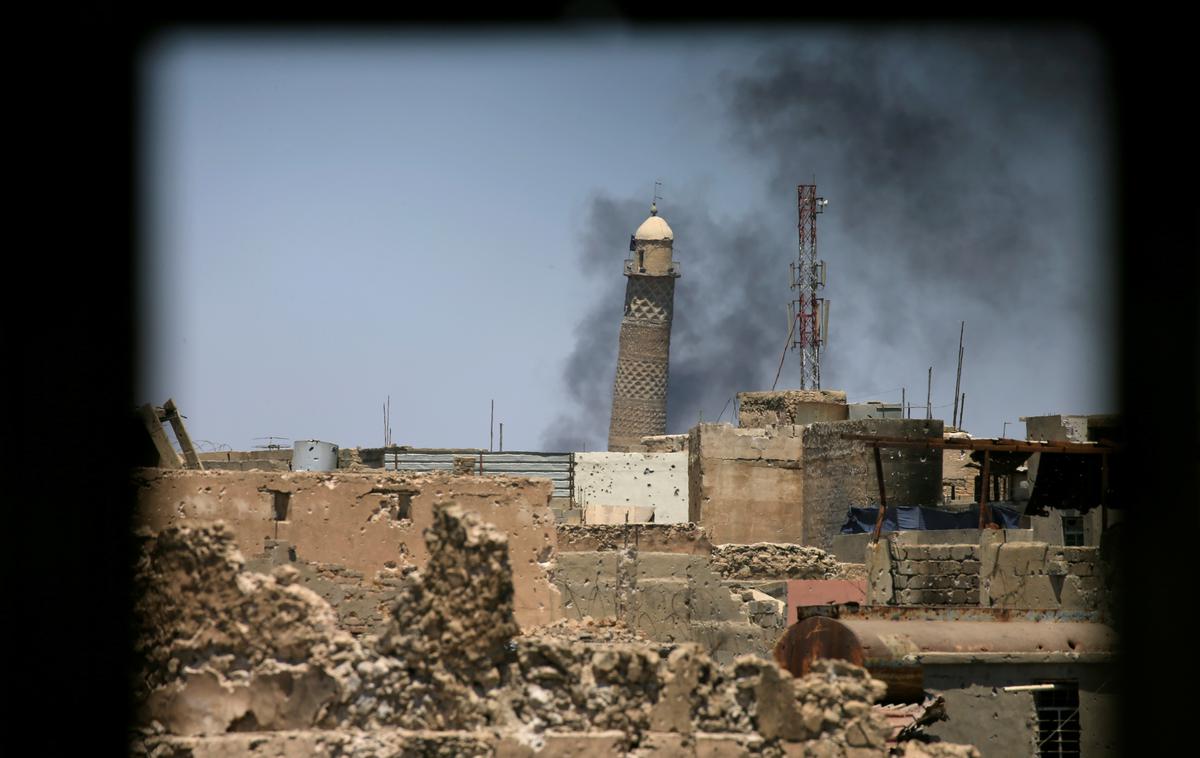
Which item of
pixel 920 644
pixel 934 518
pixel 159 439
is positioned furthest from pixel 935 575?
pixel 934 518

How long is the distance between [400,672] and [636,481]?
23.8 m

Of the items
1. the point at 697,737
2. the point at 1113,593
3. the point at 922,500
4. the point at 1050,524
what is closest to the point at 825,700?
the point at 697,737

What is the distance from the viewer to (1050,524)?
26234 millimetres

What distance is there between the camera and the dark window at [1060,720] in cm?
1591

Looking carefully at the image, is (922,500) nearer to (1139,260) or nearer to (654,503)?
(654,503)

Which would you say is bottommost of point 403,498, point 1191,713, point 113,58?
point 1191,713

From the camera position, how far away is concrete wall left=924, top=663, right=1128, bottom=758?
1552 centimetres

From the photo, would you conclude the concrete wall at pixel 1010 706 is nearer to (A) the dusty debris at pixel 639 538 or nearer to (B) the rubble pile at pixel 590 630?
(B) the rubble pile at pixel 590 630

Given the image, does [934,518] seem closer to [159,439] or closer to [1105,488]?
[1105,488]

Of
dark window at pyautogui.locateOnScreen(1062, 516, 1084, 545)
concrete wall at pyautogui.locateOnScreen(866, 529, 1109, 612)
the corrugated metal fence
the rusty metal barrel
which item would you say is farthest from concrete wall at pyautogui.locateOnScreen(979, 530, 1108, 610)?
the corrugated metal fence

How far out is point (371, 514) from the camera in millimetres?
17375

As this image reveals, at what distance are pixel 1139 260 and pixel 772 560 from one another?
12368 mm

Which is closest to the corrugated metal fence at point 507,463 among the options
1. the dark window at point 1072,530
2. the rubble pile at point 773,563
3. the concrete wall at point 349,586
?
the rubble pile at point 773,563

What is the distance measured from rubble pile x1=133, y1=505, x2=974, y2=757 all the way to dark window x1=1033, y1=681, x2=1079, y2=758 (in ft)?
16.6
